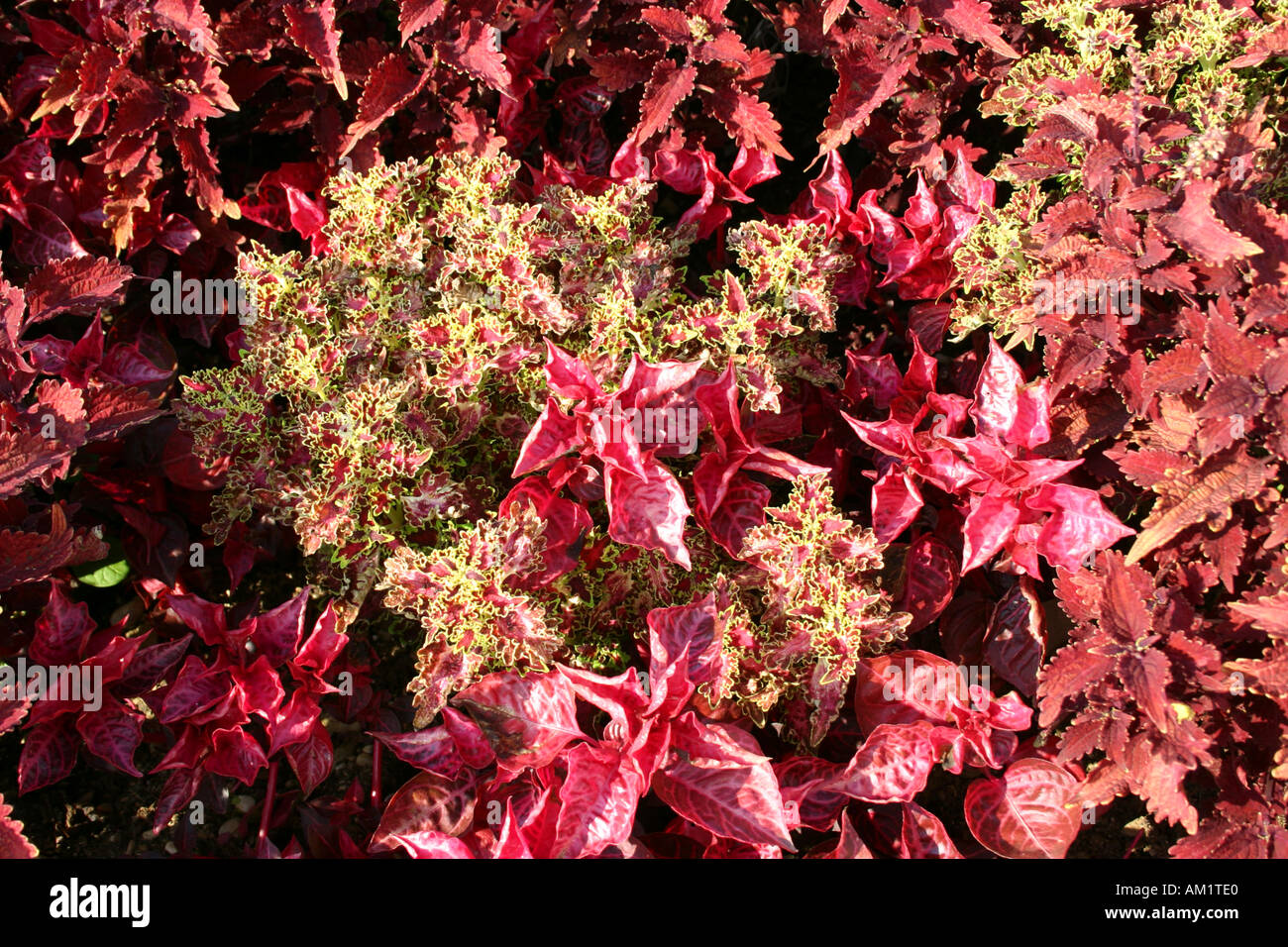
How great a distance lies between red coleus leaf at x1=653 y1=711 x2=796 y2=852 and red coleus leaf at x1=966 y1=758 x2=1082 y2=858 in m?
0.39

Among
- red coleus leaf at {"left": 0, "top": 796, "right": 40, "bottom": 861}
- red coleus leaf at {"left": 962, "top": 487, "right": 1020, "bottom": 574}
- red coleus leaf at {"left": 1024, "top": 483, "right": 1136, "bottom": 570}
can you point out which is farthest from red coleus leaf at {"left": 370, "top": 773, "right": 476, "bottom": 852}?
red coleus leaf at {"left": 1024, "top": 483, "right": 1136, "bottom": 570}

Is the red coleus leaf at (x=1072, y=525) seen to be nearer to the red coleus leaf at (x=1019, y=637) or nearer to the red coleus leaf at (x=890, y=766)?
the red coleus leaf at (x=1019, y=637)

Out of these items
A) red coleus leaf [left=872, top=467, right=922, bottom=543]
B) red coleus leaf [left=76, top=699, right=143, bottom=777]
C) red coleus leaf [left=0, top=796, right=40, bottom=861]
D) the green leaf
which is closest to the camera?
red coleus leaf [left=0, top=796, right=40, bottom=861]

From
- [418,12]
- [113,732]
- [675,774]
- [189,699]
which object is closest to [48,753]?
[113,732]

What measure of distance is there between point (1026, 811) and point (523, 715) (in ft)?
2.84

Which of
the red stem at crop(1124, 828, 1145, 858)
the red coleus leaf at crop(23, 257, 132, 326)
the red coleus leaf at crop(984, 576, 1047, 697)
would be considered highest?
the red coleus leaf at crop(23, 257, 132, 326)

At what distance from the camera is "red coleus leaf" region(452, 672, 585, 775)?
1.77 m

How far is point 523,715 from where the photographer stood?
1.80m

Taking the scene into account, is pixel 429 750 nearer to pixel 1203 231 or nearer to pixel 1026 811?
pixel 1026 811

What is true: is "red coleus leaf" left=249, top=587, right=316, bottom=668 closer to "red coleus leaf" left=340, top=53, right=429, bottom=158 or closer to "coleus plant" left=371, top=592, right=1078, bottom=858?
"coleus plant" left=371, top=592, right=1078, bottom=858

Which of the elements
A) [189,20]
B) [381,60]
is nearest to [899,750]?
[381,60]

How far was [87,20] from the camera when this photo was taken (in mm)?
2107
